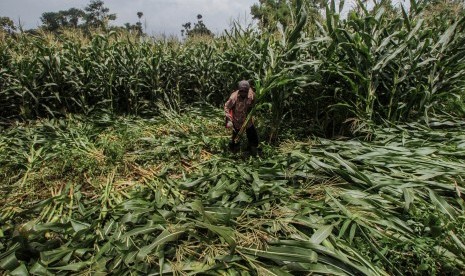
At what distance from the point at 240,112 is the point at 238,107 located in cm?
7

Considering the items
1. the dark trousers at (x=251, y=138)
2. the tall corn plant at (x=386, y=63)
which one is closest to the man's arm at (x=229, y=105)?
the dark trousers at (x=251, y=138)

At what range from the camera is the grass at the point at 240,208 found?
182 cm

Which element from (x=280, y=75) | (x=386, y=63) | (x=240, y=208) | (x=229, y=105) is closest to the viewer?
(x=240, y=208)

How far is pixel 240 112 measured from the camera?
3.71 meters

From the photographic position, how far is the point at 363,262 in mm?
1752

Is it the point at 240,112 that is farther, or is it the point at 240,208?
the point at 240,112

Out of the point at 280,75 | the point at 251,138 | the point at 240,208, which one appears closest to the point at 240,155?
the point at 251,138

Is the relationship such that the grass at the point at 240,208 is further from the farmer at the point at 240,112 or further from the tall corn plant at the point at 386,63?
the tall corn plant at the point at 386,63

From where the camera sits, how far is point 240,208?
2.31m

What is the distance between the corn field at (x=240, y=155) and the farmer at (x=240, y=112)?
177mm

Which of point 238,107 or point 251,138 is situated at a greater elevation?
point 238,107

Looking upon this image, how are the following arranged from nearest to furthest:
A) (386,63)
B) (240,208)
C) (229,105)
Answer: (240,208), (386,63), (229,105)

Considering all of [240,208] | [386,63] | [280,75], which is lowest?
[240,208]

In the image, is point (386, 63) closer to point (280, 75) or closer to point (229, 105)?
→ point (280, 75)
